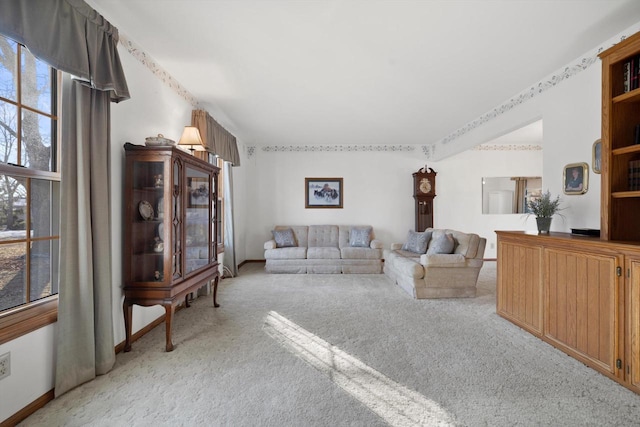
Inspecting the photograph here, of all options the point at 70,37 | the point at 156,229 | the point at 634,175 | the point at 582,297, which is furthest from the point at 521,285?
the point at 70,37

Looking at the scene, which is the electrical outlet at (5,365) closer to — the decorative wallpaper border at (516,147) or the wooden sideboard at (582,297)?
the wooden sideboard at (582,297)

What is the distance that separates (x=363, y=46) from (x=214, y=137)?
8.13 feet

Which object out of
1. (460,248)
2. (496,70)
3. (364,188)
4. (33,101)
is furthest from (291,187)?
(33,101)

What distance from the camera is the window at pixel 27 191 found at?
1.64 meters

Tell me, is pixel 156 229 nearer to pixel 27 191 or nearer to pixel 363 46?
pixel 27 191

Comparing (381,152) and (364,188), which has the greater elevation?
(381,152)

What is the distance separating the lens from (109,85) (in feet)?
6.61

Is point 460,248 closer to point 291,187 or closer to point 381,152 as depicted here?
point 381,152

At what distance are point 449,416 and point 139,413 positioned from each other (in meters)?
1.85

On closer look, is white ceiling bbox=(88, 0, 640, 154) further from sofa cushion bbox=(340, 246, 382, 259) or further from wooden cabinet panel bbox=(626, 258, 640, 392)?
sofa cushion bbox=(340, 246, 382, 259)

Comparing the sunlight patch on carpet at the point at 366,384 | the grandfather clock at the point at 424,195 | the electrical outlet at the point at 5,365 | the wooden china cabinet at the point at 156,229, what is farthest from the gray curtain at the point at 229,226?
the grandfather clock at the point at 424,195

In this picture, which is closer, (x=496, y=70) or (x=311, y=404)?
(x=311, y=404)

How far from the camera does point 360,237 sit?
19.5ft

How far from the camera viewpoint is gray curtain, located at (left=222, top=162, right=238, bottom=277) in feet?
16.3
